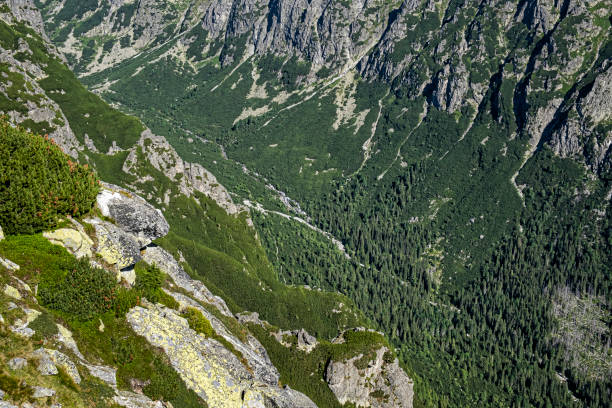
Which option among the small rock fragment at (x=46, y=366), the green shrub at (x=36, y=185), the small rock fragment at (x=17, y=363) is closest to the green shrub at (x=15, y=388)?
the small rock fragment at (x=17, y=363)

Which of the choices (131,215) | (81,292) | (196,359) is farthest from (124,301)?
(131,215)

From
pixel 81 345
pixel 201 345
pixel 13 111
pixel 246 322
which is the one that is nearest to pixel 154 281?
pixel 201 345

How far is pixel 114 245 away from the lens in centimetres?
3791

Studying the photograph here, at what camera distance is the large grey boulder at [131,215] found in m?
44.2

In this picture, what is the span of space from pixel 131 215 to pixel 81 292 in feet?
53.8

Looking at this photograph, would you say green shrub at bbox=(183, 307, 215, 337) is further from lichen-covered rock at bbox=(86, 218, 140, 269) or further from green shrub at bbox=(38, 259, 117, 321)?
green shrub at bbox=(38, 259, 117, 321)

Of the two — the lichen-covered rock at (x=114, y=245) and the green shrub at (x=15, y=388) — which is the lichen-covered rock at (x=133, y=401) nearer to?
the green shrub at (x=15, y=388)

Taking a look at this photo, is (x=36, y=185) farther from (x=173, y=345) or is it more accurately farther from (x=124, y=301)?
(x=173, y=345)

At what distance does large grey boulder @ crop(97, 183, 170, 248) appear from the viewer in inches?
1738

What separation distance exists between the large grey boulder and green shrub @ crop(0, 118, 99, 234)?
16.0ft

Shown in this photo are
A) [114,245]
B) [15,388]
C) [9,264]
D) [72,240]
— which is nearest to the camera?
[15,388]

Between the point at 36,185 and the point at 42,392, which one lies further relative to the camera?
the point at 36,185

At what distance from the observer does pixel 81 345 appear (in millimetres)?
28312

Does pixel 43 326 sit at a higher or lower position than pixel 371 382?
higher
